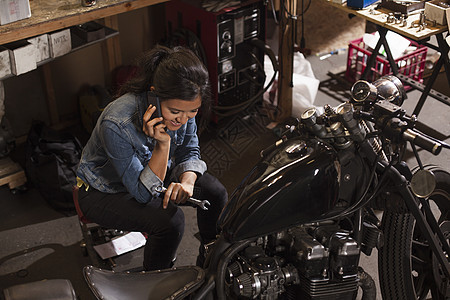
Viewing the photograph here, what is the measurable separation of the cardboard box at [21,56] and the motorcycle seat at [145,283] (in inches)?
51.0

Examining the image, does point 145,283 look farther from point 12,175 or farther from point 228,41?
point 228,41

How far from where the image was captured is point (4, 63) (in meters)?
2.90

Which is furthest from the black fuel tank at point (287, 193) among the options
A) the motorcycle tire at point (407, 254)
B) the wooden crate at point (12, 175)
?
the wooden crate at point (12, 175)

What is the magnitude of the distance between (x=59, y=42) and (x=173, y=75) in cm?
107

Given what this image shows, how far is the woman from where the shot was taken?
2.31 metres

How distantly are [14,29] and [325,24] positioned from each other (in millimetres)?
2880

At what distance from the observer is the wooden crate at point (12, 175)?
3451 millimetres

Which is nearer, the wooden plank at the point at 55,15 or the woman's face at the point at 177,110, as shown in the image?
the woman's face at the point at 177,110

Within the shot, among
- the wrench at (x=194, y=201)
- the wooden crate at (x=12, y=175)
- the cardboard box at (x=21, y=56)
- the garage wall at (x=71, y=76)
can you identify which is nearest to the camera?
the wrench at (x=194, y=201)

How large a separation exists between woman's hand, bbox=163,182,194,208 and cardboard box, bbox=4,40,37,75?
1029mm

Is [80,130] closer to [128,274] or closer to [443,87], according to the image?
[128,274]

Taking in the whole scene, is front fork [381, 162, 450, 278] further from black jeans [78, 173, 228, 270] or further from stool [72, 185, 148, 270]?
stool [72, 185, 148, 270]

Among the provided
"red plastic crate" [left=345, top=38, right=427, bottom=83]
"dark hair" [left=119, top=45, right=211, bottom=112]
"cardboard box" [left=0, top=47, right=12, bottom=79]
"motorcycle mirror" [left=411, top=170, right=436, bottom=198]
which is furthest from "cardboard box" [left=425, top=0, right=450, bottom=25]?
"cardboard box" [left=0, top=47, right=12, bottom=79]

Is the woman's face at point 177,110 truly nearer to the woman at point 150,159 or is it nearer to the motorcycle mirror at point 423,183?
the woman at point 150,159
